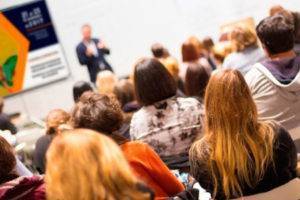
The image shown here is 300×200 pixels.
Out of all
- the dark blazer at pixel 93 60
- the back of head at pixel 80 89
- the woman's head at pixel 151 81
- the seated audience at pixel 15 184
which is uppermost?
the woman's head at pixel 151 81

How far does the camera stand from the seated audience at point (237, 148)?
2.29m

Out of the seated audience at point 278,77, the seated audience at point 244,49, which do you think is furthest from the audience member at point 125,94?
the seated audience at point 278,77

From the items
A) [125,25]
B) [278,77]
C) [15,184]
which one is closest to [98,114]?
[15,184]

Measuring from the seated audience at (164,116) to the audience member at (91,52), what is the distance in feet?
18.4

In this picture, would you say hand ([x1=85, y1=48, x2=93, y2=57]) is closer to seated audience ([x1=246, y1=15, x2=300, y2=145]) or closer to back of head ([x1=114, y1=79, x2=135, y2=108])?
back of head ([x1=114, y1=79, x2=135, y2=108])

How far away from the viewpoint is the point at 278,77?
322 cm

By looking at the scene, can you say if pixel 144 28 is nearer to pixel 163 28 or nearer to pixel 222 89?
pixel 163 28

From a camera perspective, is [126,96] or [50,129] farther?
[126,96]

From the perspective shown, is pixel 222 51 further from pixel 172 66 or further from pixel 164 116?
pixel 164 116

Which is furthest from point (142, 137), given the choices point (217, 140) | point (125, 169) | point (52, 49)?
point (52, 49)

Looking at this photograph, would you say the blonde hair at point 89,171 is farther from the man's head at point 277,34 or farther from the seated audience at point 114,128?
the man's head at point 277,34

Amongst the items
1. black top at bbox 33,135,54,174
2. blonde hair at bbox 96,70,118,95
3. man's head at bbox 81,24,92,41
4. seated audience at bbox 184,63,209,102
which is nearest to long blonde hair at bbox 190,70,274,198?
seated audience at bbox 184,63,209,102

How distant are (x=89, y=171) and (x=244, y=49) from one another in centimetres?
333

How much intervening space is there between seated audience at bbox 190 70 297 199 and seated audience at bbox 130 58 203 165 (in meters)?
0.74
